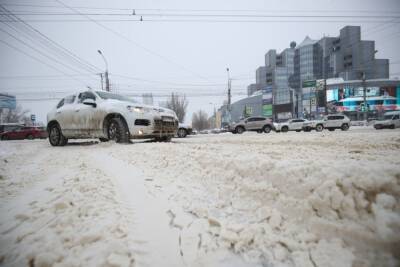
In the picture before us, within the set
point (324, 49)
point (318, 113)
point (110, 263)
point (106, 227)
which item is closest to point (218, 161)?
point (106, 227)

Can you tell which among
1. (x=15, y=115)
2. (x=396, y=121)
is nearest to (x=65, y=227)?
(x=396, y=121)

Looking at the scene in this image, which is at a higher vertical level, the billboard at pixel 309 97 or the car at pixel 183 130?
the billboard at pixel 309 97

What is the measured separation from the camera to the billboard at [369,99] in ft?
152

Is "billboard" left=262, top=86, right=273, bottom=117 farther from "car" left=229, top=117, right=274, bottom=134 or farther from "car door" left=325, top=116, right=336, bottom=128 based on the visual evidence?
"car" left=229, top=117, right=274, bottom=134

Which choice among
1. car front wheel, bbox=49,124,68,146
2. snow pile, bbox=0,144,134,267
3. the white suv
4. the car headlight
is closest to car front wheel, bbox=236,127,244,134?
the white suv

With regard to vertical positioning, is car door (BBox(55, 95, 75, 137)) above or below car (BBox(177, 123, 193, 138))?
above

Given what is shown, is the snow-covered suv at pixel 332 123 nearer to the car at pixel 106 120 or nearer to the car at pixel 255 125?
the car at pixel 255 125

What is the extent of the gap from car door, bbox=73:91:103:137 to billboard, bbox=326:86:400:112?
56.2 meters

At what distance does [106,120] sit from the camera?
520 cm

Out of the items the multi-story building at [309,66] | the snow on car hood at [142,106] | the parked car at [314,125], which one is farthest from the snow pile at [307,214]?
the multi-story building at [309,66]

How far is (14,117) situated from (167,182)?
71731 millimetres

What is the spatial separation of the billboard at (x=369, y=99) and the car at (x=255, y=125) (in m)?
41.1

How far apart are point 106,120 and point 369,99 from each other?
204ft

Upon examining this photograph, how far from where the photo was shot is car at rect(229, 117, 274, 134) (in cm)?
1730
